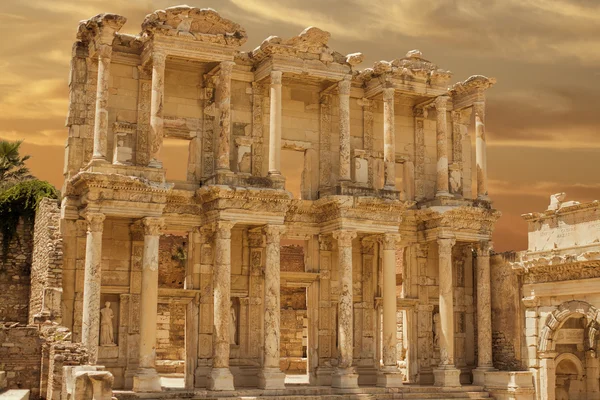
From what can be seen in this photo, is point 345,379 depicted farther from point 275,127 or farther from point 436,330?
point 275,127

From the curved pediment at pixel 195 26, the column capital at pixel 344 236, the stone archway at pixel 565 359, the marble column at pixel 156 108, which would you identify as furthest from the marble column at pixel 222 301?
the stone archway at pixel 565 359

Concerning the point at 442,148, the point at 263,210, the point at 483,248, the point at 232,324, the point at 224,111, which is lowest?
the point at 232,324

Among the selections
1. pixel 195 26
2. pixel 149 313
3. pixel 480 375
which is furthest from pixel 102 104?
pixel 480 375

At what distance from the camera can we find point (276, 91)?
82.7 feet

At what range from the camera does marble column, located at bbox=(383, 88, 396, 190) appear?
87.7ft

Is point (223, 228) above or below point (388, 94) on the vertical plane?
below

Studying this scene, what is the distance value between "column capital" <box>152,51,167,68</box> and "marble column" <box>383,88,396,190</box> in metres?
6.93

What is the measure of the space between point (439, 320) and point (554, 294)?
3.70 m

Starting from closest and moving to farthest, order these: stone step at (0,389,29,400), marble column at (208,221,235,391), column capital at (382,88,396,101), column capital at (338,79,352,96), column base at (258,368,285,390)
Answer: stone step at (0,389,29,400) → marble column at (208,221,235,391) → column base at (258,368,285,390) → column capital at (338,79,352,96) → column capital at (382,88,396,101)

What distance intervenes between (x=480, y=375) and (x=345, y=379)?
15.5 ft

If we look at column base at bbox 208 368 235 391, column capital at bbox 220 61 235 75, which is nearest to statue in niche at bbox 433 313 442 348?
column base at bbox 208 368 235 391

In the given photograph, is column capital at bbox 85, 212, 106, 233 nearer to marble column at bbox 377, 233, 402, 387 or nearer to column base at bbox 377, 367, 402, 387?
marble column at bbox 377, 233, 402, 387

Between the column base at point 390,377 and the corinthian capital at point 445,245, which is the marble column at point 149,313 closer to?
the column base at point 390,377

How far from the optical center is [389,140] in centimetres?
2680
